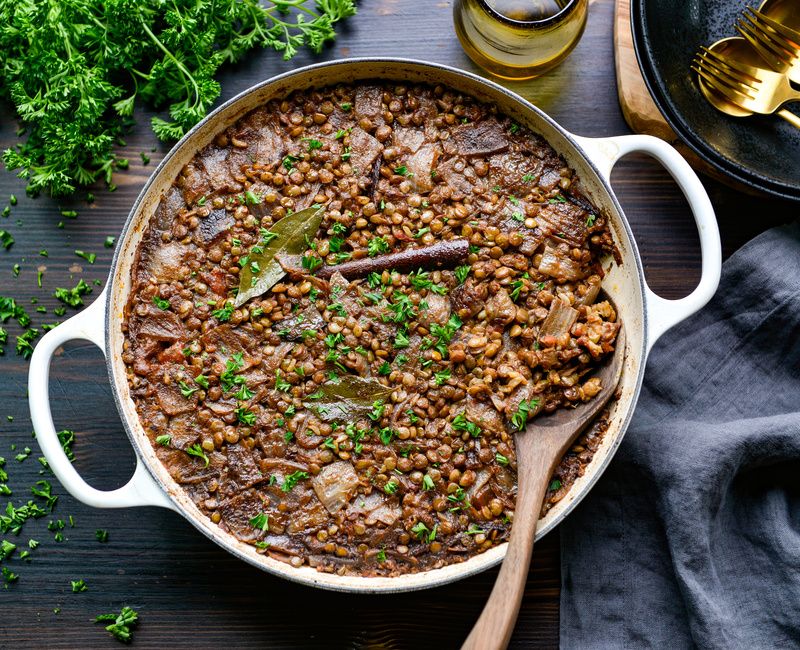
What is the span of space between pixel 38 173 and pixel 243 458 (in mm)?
1939

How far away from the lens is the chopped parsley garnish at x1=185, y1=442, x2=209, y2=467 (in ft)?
11.9

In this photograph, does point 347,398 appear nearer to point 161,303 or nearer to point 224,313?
point 224,313

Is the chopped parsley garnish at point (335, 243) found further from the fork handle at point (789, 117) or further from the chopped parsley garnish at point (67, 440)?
the fork handle at point (789, 117)

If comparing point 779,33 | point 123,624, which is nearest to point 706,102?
point 779,33

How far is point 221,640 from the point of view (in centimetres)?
402

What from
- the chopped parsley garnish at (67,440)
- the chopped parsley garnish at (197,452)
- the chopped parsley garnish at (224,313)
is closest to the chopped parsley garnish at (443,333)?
the chopped parsley garnish at (224,313)

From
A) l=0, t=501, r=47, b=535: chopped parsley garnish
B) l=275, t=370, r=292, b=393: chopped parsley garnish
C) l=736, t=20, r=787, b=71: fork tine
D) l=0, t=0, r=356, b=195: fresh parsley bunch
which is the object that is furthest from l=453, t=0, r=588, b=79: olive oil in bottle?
l=0, t=501, r=47, b=535: chopped parsley garnish

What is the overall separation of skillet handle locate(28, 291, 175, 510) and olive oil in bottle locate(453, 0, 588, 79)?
2.32m

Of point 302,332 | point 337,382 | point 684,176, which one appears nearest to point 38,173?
point 302,332

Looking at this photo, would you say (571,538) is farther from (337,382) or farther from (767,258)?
(767,258)

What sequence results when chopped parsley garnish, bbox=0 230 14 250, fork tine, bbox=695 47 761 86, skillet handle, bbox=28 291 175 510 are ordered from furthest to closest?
chopped parsley garnish, bbox=0 230 14 250 → fork tine, bbox=695 47 761 86 → skillet handle, bbox=28 291 175 510

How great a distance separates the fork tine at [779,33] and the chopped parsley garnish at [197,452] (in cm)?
372

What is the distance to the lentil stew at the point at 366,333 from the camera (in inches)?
140

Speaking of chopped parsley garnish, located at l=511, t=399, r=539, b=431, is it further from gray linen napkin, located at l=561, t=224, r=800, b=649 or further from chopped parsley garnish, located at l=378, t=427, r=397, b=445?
gray linen napkin, located at l=561, t=224, r=800, b=649
